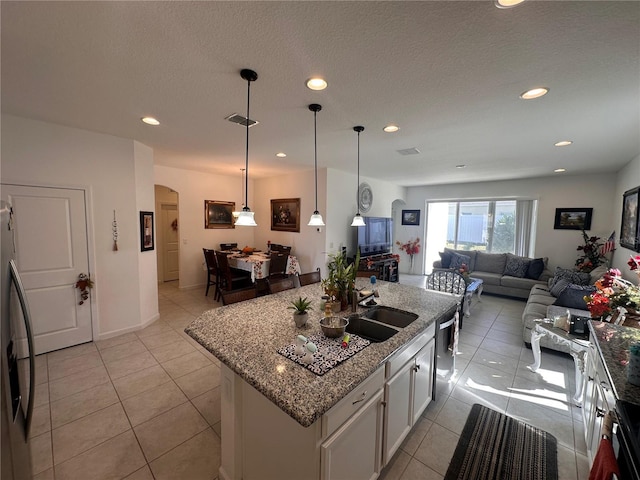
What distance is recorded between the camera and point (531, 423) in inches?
83.5

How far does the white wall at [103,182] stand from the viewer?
2.75 metres

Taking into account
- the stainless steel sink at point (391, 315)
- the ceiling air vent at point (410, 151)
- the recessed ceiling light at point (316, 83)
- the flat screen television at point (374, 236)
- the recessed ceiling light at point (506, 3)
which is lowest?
the stainless steel sink at point (391, 315)

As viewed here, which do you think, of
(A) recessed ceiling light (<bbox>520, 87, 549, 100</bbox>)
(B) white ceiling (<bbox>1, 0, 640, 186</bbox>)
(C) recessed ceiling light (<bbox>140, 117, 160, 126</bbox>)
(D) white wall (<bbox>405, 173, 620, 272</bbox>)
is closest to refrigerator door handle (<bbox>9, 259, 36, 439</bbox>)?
(B) white ceiling (<bbox>1, 0, 640, 186</bbox>)

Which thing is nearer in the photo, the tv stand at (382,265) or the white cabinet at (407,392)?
the white cabinet at (407,392)

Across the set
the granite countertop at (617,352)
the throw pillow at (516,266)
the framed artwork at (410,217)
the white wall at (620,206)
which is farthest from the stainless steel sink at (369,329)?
the framed artwork at (410,217)

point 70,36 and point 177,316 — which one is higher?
point 70,36

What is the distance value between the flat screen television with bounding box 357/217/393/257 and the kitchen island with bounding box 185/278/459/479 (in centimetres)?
343

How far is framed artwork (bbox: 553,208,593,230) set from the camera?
521 centimetres

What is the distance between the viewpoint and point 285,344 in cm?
154

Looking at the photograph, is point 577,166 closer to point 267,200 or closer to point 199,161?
point 267,200

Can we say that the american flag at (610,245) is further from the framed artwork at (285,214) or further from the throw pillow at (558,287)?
the framed artwork at (285,214)

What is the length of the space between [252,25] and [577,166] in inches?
226

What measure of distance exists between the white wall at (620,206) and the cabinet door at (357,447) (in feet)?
13.7

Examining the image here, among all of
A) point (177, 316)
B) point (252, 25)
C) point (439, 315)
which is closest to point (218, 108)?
point (252, 25)
